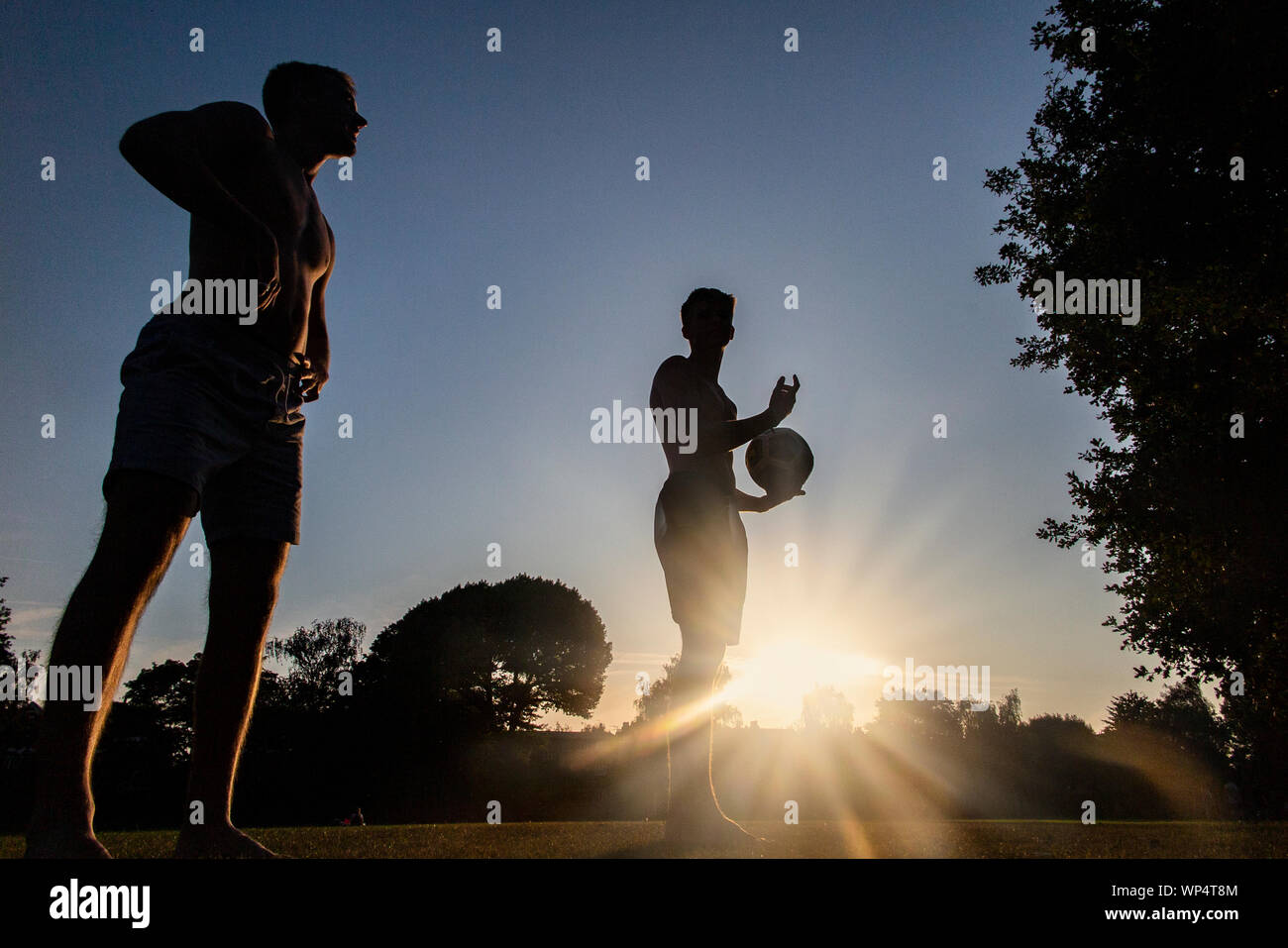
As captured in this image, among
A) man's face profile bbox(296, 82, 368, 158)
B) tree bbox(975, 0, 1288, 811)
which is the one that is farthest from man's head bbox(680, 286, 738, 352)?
tree bbox(975, 0, 1288, 811)

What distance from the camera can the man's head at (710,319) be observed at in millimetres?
5066

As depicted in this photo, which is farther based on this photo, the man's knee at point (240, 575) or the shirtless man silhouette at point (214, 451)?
the man's knee at point (240, 575)

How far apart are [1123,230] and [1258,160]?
6.79 feet

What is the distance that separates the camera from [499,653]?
165ft

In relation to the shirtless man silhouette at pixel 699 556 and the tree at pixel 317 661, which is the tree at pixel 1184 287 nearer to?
the shirtless man silhouette at pixel 699 556

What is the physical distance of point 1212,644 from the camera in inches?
662

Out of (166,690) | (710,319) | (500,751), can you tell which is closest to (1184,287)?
(710,319)

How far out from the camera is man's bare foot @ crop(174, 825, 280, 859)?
248 cm

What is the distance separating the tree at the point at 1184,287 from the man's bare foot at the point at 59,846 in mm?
14554

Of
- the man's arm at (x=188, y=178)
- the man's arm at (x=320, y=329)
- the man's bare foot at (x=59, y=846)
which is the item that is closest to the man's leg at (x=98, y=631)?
the man's bare foot at (x=59, y=846)

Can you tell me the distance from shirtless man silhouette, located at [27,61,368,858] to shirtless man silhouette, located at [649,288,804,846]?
2.20 meters

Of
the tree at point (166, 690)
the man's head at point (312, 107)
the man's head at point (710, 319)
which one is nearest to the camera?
the man's head at point (312, 107)

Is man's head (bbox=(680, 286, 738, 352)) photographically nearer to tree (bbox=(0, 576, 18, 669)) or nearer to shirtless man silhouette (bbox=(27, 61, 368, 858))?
shirtless man silhouette (bbox=(27, 61, 368, 858))
